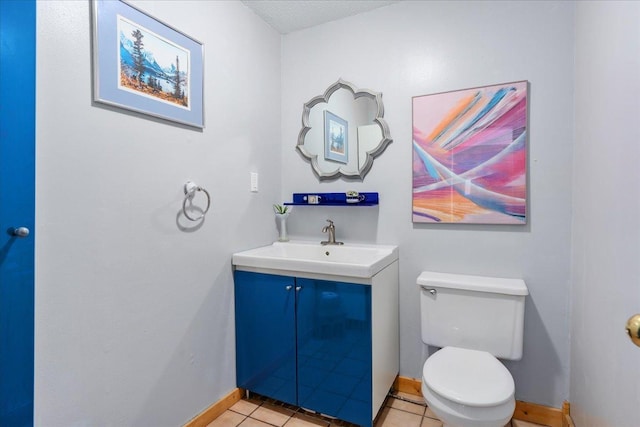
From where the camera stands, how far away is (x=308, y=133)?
2.31 meters

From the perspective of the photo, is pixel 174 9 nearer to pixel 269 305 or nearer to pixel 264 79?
pixel 264 79

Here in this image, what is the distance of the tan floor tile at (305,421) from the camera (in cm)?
176

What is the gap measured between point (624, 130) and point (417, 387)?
1.67 m

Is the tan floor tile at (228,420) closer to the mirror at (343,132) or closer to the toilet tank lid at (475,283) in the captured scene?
the toilet tank lid at (475,283)

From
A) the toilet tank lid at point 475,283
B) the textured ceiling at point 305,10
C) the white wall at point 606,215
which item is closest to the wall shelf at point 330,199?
the toilet tank lid at point 475,283

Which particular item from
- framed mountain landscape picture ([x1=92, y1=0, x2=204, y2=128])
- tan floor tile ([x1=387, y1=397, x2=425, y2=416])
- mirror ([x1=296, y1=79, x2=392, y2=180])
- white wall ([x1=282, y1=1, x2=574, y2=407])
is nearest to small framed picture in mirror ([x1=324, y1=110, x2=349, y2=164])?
mirror ([x1=296, y1=79, x2=392, y2=180])

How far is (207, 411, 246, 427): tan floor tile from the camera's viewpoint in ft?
5.78

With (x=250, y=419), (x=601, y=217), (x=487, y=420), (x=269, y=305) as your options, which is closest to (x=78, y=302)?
(x=269, y=305)

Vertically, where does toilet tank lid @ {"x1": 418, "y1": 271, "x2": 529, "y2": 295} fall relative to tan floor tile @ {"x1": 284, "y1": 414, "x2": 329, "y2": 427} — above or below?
above

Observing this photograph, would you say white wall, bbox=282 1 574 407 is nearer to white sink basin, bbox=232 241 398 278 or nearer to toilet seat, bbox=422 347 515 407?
white sink basin, bbox=232 241 398 278

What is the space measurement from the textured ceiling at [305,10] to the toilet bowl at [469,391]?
2050mm

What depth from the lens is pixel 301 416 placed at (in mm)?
1837

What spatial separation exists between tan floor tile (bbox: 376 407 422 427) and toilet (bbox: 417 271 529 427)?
1.38 feet

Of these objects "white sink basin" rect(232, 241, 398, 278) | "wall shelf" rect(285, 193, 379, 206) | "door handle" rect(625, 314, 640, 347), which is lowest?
"white sink basin" rect(232, 241, 398, 278)
